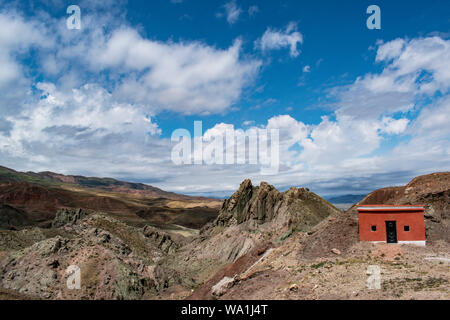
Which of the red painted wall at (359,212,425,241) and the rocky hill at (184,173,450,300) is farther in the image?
the red painted wall at (359,212,425,241)

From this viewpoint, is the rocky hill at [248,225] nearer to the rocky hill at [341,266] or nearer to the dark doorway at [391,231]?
the rocky hill at [341,266]

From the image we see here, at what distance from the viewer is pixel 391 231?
2431 centimetres

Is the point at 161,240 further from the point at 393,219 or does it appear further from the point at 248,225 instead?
the point at 393,219

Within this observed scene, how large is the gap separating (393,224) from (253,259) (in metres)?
12.3

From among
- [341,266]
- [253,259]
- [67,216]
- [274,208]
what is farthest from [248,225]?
[67,216]

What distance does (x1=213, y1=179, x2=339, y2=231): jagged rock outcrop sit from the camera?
120 feet

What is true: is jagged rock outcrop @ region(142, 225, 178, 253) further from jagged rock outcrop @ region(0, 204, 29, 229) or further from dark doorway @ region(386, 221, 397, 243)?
jagged rock outcrop @ region(0, 204, 29, 229)

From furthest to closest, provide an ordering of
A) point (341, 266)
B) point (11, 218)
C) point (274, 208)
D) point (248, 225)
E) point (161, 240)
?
1. point (11, 218)
2. point (161, 240)
3. point (274, 208)
4. point (248, 225)
5. point (341, 266)

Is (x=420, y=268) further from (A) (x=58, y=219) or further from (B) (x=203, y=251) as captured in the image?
(A) (x=58, y=219)

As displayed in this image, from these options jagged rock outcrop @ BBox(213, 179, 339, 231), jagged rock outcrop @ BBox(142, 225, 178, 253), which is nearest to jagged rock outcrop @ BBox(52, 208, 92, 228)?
jagged rock outcrop @ BBox(142, 225, 178, 253)

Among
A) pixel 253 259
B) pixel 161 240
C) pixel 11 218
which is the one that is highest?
pixel 253 259

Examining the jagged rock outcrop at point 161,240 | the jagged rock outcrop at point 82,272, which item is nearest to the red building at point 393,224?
the jagged rock outcrop at point 82,272
